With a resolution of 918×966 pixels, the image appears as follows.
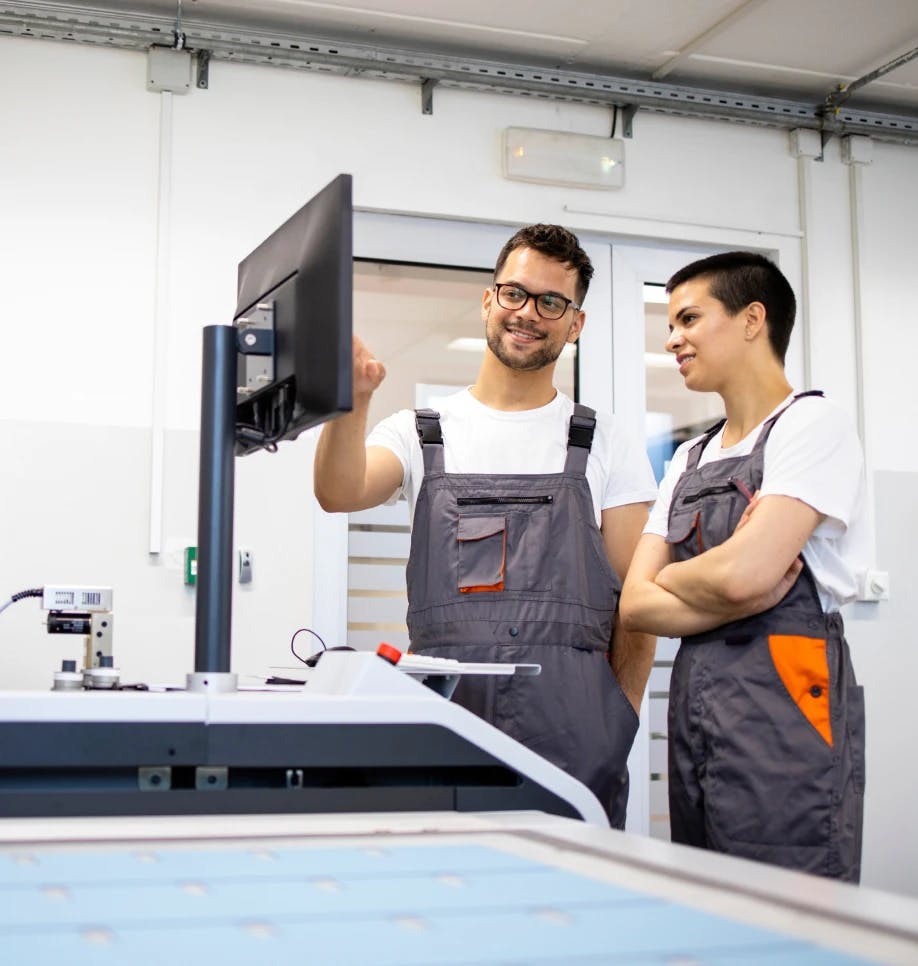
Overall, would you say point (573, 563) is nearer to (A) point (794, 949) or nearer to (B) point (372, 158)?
(A) point (794, 949)

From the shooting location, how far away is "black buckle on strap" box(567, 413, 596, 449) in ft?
7.10

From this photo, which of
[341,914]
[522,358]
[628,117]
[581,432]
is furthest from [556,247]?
[628,117]

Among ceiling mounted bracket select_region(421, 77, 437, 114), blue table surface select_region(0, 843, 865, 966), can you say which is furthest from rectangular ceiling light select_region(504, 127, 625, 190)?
blue table surface select_region(0, 843, 865, 966)

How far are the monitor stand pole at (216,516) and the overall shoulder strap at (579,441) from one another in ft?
2.61

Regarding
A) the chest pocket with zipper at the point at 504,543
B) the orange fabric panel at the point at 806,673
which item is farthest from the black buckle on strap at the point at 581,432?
the orange fabric panel at the point at 806,673

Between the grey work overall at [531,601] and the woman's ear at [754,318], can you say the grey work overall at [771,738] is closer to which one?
the grey work overall at [531,601]

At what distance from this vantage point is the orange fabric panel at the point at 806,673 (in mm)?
1777

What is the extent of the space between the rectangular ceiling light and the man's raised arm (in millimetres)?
1919

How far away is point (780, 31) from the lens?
3.66 meters

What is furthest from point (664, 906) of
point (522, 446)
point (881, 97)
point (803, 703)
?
point (881, 97)

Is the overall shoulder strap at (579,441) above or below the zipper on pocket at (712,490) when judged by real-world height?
above

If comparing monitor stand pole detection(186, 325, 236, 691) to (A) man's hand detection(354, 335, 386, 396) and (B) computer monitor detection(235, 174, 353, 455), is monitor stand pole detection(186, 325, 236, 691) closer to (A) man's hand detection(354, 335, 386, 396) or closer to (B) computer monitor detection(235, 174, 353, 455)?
(B) computer monitor detection(235, 174, 353, 455)

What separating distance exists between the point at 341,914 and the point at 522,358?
1579 millimetres

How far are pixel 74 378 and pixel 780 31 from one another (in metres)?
2.27
